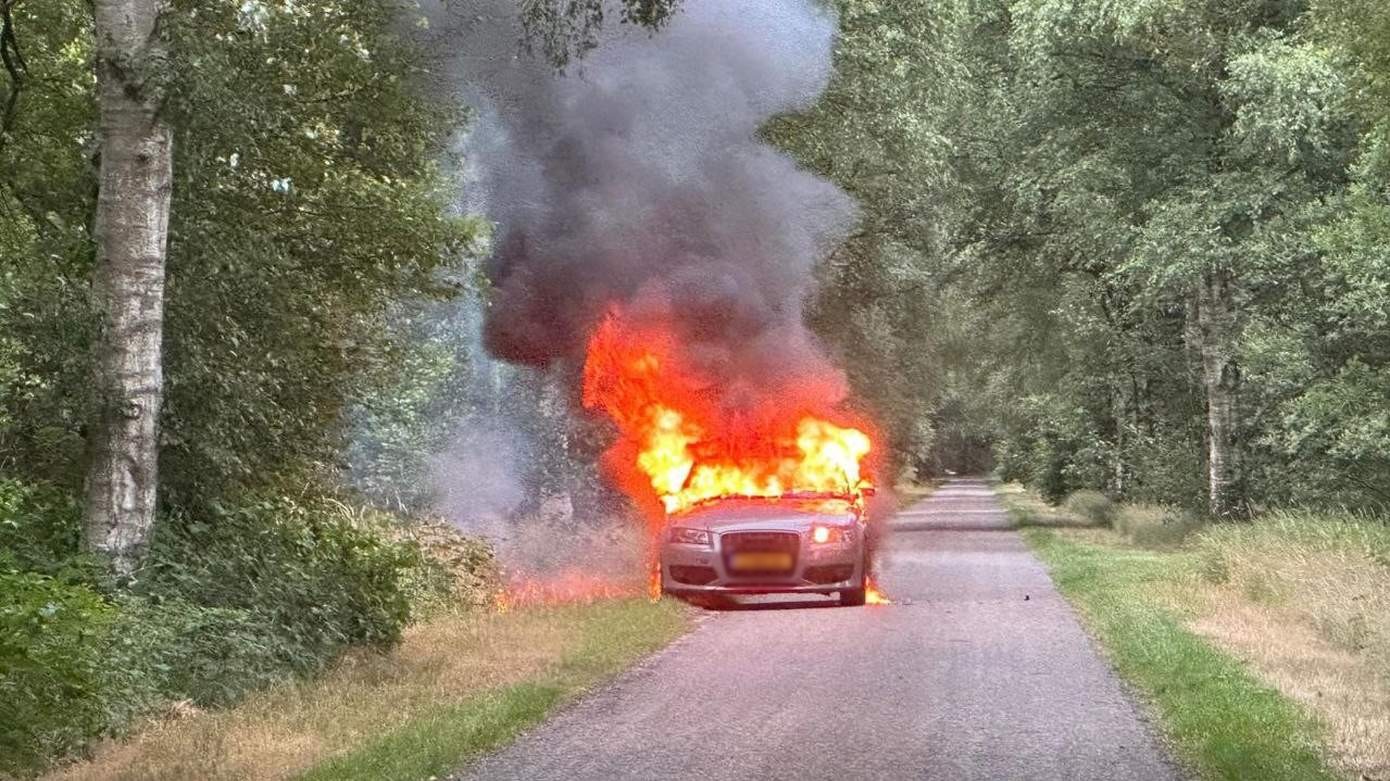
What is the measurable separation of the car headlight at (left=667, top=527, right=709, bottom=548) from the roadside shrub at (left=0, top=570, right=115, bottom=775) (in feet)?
10.8

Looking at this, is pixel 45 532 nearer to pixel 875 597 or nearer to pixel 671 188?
pixel 875 597

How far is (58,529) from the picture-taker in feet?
36.5

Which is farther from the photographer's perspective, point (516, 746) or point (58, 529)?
point (58, 529)

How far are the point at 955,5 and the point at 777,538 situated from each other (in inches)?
742

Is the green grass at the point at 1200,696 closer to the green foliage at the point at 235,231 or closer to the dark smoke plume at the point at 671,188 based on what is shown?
the dark smoke plume at the point at 671,188

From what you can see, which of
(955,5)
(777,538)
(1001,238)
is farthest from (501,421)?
(777,538)

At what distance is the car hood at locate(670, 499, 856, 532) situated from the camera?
9.70 metres

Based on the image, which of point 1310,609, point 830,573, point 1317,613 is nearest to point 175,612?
point 830,573

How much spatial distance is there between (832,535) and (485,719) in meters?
2.50

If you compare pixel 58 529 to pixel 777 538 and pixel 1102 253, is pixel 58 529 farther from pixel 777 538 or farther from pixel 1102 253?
pixel 1102 253

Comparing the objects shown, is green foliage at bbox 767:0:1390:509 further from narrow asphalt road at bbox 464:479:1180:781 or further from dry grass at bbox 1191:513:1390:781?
narrow asphalt road at bbox 464:479:1180:781

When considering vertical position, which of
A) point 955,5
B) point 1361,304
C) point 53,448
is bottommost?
point 53,448

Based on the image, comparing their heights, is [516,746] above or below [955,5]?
below

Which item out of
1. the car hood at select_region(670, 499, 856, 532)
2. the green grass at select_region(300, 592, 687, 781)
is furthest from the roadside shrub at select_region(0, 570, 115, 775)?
the car hood at select_region(670, 499, 856, 532)
